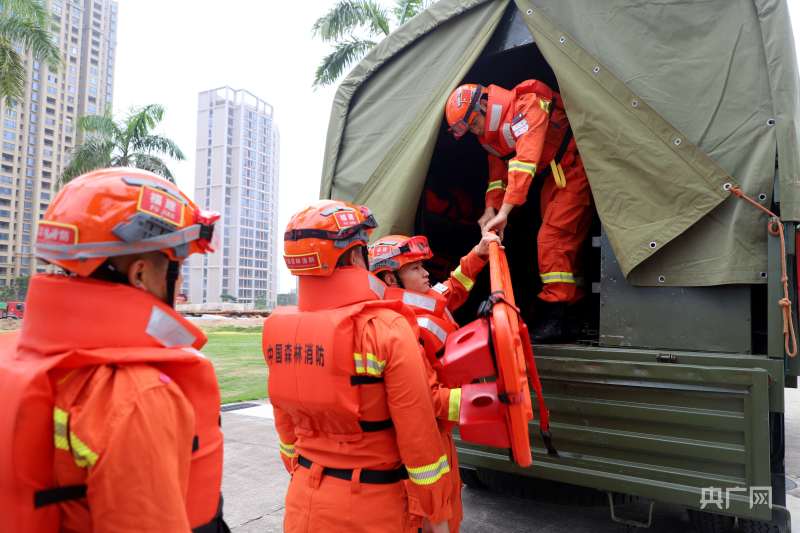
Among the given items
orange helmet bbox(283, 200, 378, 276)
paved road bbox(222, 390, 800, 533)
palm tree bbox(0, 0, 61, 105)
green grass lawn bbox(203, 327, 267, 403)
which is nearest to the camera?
orange helmet bbox(283, 200, 378, 276)

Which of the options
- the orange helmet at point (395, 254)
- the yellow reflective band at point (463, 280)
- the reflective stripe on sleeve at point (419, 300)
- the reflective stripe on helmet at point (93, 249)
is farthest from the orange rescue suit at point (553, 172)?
the reflective stripe on helmet at point (93, 249)

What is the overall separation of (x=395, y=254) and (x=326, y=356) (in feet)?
3.89

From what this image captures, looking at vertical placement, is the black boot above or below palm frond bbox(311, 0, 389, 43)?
below

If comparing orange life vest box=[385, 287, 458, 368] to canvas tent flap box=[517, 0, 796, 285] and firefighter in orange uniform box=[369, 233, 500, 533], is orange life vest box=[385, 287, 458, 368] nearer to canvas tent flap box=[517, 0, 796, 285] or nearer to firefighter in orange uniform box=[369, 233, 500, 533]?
firefighter in orange uniform box=[369, 233, 500, 533]

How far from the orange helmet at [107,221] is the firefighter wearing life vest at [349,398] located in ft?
3.22

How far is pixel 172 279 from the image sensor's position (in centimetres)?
137

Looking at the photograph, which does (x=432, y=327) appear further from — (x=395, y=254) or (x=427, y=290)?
(x=395, y=254)

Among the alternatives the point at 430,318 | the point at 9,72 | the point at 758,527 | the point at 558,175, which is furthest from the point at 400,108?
the point at 9,72

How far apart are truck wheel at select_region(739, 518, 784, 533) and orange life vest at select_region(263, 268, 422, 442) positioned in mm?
2196

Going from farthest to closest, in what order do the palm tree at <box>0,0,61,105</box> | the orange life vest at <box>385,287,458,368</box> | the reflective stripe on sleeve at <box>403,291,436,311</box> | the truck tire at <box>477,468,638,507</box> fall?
the palm tree at <box>0,0,61,105</box>, the truck tire at <box>477,468,638,507</box>, the reflective stripe on sleeve at <box>403,291,436,311</box>, the orange life vest at <box>385,287,458,368</box>

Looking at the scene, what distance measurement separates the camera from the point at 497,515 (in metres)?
4.12

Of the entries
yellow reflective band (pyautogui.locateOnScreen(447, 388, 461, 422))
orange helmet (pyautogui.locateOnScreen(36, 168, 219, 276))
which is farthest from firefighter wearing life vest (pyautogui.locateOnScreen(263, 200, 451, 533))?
orange helmet (pyautogui.locateOnScreen(36, 168, 219, 276))

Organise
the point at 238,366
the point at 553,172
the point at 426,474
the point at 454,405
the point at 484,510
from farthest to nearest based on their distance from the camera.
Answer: the point at 238,366, the point at 484,510, the point at 553,172, the point at 454,405, the point at 426,474

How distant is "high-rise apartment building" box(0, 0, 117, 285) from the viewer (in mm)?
36188
